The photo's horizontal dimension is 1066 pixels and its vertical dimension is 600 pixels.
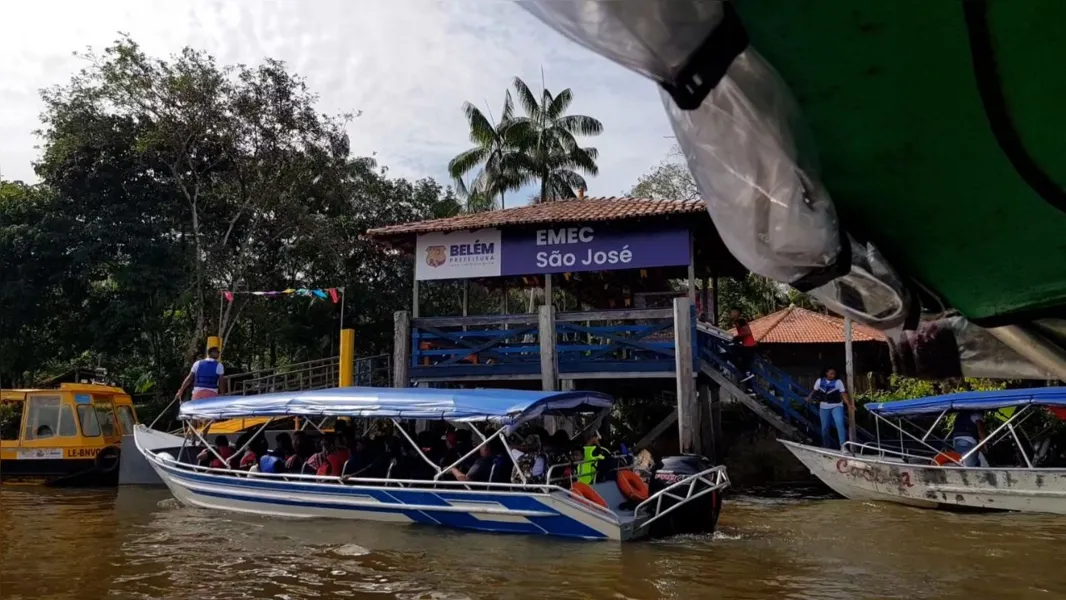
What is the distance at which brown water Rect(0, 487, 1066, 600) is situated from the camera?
7520mm

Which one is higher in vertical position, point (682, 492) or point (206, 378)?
point (206, 378)

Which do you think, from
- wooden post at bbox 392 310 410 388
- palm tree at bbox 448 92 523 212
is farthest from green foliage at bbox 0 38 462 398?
wooden post at bbox 392 310 410 388

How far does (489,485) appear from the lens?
9.39 meters


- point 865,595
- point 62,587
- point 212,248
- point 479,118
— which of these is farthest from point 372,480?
point 479,118

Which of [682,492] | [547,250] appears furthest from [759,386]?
[682,492]

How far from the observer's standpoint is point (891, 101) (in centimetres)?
165

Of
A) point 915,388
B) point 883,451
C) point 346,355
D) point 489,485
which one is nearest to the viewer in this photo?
point 489,485

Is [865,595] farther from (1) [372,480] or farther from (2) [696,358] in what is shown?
(2) [696,358]

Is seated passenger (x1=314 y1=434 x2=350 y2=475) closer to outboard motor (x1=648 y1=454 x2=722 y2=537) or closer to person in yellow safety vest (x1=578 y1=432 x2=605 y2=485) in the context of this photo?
person in yellow safety vest (x1=578 y1=432 x2=605 y2=485)

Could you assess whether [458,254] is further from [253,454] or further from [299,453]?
[253,454]

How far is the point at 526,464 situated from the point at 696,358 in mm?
4738

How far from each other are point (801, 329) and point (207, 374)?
1608cm

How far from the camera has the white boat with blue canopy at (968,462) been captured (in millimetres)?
10641

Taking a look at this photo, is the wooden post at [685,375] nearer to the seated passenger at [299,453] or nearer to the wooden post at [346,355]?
the seated passenger at [299,453]
